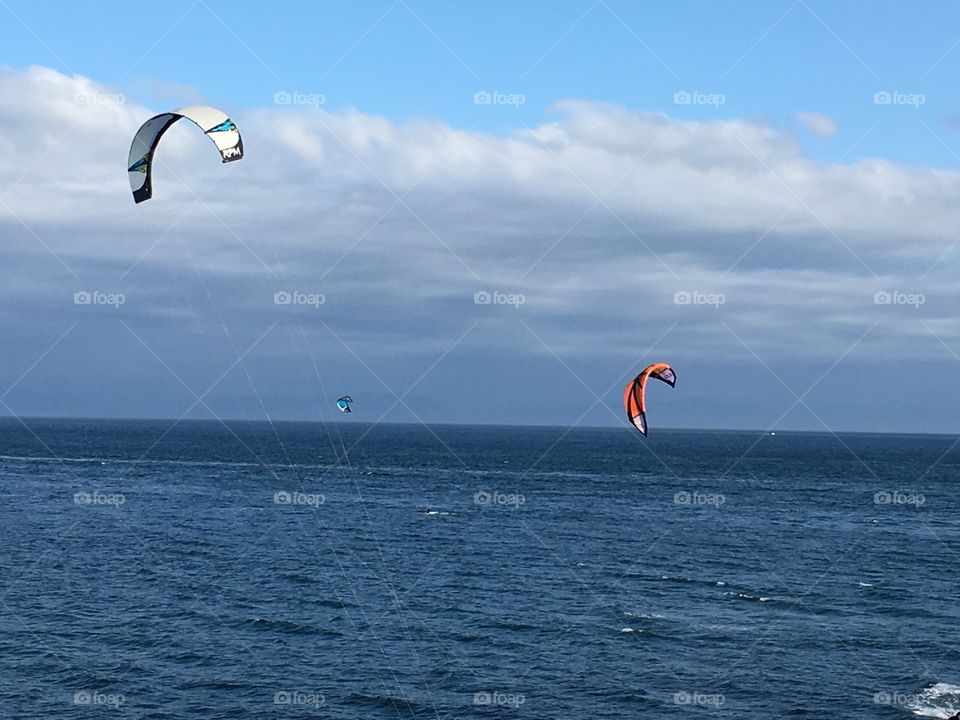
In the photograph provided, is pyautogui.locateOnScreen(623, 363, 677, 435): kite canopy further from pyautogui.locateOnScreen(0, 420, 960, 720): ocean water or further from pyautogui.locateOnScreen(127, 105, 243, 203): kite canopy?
pyautogui.locateOnScreen(127, 105, 243, 203): kite canopy

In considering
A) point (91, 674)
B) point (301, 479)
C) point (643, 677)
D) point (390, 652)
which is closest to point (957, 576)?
point (643, 677)

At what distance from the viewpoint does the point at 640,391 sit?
45688 millimetres

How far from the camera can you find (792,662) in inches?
1725

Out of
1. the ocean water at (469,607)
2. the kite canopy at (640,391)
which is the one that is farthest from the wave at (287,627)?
the kite canopy at (640,391)

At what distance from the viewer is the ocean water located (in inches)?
1533

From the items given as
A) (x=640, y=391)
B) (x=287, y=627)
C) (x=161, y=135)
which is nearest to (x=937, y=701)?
(x=640, y=391)

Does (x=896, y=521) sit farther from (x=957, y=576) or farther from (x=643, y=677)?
(x=643, y=677)

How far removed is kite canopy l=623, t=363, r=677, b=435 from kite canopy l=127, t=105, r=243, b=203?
21.8 metres

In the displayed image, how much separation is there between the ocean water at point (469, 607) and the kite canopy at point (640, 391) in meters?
10.4

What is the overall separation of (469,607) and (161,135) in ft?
104

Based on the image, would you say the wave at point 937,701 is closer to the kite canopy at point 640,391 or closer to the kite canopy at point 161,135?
the kite canopy at point 640,391

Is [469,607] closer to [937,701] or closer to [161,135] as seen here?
[937,701]

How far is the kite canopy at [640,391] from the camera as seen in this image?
43.6 meters

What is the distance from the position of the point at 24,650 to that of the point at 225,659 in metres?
9.04
